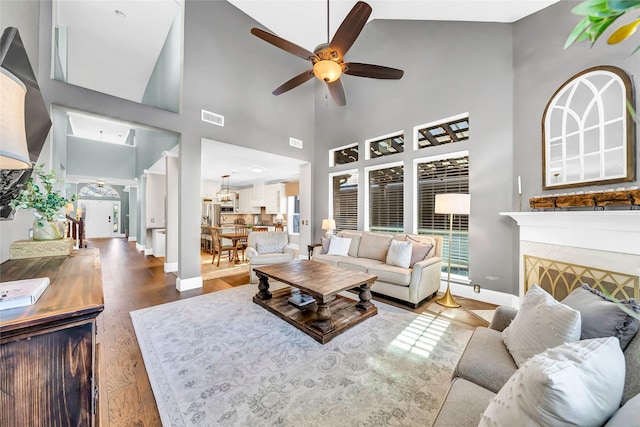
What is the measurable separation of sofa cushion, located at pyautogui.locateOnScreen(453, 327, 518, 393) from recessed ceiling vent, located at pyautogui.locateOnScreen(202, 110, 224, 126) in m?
4.68

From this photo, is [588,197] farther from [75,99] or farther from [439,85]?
[75,99]

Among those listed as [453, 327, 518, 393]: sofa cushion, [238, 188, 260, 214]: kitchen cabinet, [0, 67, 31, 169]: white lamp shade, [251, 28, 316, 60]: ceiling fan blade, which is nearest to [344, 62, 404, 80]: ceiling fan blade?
[251, 28, 316, 60]: ceiling fan blade

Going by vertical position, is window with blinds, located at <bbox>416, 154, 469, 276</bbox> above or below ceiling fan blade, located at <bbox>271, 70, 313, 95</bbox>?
below

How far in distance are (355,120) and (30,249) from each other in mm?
5039

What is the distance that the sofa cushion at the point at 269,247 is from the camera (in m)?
4.46

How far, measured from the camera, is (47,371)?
0.81m

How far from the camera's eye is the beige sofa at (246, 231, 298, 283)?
4.18 meters

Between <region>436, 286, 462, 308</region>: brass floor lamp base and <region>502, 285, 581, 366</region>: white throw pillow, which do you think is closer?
<region>502, 285, 581, 366</region>: white throw pillow

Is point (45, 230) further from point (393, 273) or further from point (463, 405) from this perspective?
point (393, 273)

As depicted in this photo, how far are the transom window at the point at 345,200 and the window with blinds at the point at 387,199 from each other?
0.43 m

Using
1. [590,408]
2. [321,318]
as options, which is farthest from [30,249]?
[590,408]

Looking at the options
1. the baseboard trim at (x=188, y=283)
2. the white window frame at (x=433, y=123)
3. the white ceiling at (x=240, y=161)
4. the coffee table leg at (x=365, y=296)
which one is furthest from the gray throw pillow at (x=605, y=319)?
the white ceiling at (x=240, y=161)

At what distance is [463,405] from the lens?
3.46ft

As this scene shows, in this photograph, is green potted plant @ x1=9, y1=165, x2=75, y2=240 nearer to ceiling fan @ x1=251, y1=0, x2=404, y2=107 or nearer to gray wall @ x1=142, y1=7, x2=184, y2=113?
ceiling fan @ x1=251, y1=0, x2=404, y2=107
